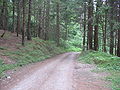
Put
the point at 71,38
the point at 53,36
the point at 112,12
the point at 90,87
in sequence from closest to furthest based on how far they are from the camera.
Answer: the point at 90,87 → the point at 112,12 → the point at 53,36 → the point at 71,38

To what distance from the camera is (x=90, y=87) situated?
859 cm

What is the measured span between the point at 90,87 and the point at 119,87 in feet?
4.42

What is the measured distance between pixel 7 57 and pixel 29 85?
858 centimetres

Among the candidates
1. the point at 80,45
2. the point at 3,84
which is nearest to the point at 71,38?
the point at 80,45

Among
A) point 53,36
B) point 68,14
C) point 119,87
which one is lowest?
point 119,87

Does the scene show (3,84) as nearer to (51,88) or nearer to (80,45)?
(51,88)

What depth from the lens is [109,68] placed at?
13258 mm

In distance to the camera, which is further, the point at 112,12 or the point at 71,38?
the point at 71,38

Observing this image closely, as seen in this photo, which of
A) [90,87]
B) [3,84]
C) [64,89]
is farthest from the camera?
[3,84]

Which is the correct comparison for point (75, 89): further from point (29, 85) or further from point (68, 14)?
point (68, 14)

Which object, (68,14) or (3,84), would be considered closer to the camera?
(3,84)

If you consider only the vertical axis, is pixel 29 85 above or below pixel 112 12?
below

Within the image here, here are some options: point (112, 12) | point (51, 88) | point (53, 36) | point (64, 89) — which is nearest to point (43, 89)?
point (51, 88)

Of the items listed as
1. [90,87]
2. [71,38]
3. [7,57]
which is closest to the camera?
[90,87]
